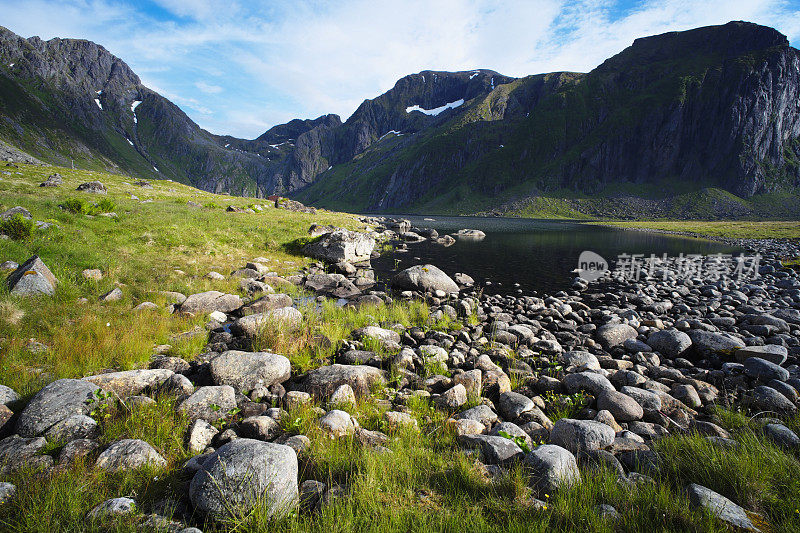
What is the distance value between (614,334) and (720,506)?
31.6 ft

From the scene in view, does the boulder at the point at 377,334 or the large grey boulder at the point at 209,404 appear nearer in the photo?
the large grey boulder at the point at 209,404

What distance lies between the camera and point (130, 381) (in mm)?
6137

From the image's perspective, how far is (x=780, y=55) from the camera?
17462 centimetres

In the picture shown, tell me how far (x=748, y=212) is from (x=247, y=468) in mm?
208805

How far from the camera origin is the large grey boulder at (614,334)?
11.5 metres

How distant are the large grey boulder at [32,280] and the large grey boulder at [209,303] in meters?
3.46

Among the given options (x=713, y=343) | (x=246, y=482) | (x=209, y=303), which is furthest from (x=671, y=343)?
(x=209, y=303)

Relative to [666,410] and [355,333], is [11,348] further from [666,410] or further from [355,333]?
[666,410]

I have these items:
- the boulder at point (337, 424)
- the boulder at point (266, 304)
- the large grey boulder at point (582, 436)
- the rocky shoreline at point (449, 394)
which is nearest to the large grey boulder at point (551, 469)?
the rocky shoreline at point (449, 394)

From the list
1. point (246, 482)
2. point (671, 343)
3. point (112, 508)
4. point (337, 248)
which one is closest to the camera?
point (112, 508)

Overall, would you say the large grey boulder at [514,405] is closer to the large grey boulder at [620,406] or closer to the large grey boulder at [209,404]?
the large grey boulder at [620,406]

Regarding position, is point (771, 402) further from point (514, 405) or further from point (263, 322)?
point (263, 322)

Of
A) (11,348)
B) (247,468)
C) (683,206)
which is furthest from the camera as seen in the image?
(683,206)

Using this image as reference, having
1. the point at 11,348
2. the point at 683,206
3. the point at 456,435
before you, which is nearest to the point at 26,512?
the point at 456,435
